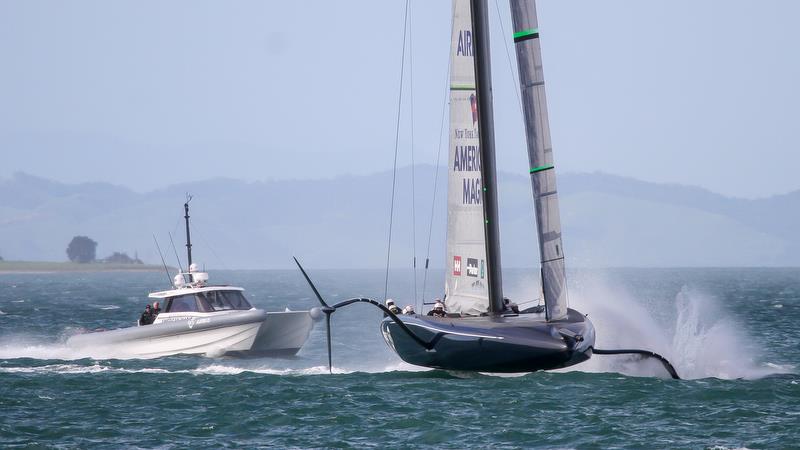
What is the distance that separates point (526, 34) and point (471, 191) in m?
4.38

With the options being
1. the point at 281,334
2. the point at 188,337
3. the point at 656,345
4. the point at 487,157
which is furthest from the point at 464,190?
the point at 188,337

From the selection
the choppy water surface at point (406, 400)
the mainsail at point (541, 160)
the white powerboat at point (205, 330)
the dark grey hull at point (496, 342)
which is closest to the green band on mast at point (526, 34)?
the mainsail at point (541, 160)

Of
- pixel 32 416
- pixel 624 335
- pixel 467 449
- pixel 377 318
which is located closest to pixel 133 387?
pixel 32 416

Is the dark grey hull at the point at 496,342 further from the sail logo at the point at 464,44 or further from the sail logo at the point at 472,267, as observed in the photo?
the sail logo at the point at 464,44

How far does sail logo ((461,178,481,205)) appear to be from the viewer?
31078mm

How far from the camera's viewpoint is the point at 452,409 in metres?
25.2

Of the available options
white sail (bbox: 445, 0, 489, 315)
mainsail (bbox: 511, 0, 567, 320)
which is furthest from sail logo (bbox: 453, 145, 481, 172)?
mainsail (bbox: 511, 0, 567, 320)

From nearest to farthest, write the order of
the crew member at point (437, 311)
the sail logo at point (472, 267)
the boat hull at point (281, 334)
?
the crew member at point (437, 311), the sail logo at point (472, 267), the boat hull at point (281, 334)

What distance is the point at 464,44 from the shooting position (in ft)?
103

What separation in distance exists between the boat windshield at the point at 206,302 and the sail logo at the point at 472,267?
991cm

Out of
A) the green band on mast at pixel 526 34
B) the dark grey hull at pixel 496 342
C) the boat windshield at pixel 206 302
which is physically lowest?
the dark grey hull at pixel 496 342

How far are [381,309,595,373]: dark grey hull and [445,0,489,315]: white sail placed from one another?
5.45 ft

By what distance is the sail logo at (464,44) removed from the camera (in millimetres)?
31312

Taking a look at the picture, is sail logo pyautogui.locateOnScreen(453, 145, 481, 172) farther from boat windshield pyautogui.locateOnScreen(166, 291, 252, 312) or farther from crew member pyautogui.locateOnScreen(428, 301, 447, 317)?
boat windshield pyautogui.locateOnScreen(166, 291, 252, 312)
